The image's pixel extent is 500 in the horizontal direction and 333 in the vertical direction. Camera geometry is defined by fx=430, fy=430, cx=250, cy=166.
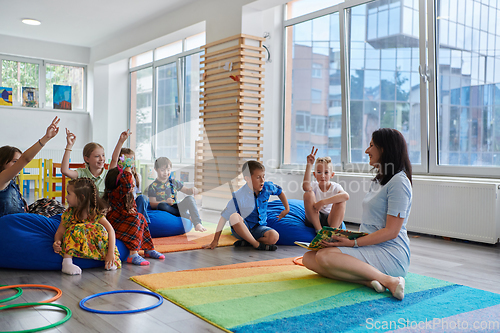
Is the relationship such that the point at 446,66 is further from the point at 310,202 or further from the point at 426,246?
the point at 310,202

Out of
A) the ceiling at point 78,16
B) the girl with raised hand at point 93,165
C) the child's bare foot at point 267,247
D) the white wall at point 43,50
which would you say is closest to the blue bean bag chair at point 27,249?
the girl with raised hand at point 93,165

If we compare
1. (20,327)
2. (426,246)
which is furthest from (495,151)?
(20,327)

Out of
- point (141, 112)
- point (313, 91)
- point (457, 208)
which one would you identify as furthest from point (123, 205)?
point (141, 112)

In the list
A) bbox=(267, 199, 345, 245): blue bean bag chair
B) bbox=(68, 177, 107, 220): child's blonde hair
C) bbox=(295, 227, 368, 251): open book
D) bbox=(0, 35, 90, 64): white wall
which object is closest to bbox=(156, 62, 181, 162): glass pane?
bbox=(0, 35, 90, 64): white wall

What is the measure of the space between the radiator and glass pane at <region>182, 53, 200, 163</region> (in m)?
4.17

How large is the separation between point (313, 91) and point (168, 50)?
12.0 ft

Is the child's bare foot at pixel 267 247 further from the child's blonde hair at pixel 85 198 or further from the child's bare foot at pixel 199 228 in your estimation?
the child's blonde hair at pixel 85 198

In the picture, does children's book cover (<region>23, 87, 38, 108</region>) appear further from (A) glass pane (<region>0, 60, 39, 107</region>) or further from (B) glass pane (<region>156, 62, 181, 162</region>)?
(B) glass pane (<region>156, 62, 181, 162</region>)

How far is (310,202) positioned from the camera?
11.7ft

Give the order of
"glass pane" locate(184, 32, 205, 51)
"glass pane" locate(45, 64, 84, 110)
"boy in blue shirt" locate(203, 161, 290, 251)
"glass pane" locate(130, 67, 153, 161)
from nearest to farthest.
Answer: "boy in blue shirt" locate(203, 161, 290, 251) → "glass pane" locate(184, 32, 205, 51) → "glass pane" locate(130, 67, 153, 161) → "glass pane" locate(45, 64, 84, 110)

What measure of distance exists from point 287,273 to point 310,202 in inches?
38.6

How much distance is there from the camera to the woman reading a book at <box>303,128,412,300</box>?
2.24 meters

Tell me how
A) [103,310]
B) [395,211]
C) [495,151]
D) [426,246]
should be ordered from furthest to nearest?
[495,151] → [426,246] → [395,211] → [103,310]

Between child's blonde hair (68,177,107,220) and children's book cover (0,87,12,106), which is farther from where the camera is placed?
children's book cover (0,87,12,106)
